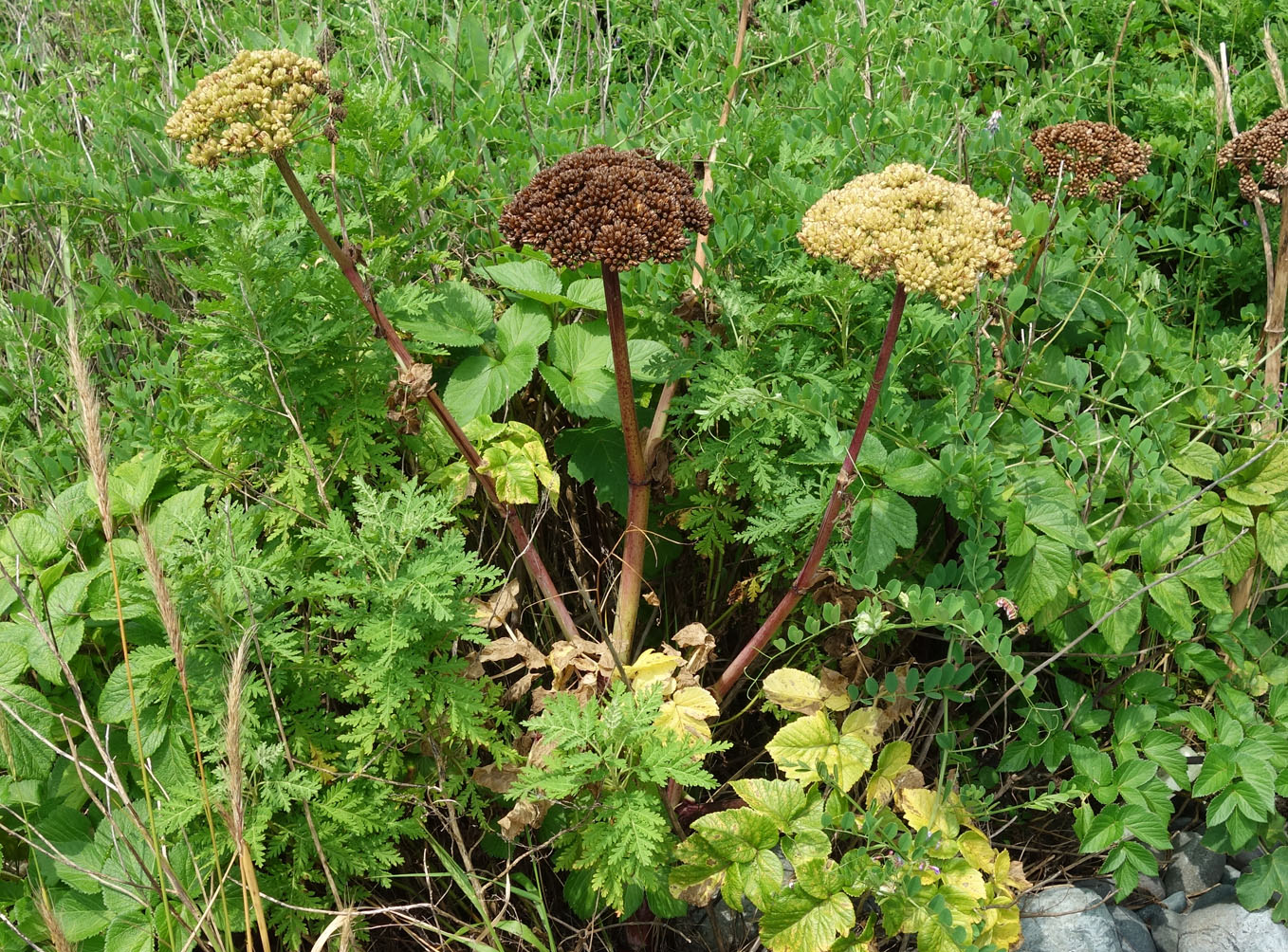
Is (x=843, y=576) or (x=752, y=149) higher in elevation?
(x=752, y=149)

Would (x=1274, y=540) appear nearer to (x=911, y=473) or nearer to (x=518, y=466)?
(x=911, y=473)

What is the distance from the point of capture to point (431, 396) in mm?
2123

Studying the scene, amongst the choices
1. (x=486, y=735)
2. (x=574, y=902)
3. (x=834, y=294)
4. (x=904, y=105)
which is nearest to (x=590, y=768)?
(x=486, y=735)

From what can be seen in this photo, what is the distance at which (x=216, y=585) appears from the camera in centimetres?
198

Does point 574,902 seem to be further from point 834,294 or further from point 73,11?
point 73,11

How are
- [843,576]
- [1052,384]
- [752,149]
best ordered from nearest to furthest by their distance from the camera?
[843,576], [1052,384], [752,149]

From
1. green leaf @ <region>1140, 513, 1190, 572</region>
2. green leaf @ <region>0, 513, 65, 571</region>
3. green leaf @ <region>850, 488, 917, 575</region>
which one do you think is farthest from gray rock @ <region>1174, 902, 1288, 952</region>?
green leaf @ <region>0, 513, 65, 571</region>

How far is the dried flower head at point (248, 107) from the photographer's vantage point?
1.88 meters

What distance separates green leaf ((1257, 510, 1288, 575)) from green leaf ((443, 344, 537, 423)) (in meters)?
1.64

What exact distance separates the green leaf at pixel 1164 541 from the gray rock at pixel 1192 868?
2.50 feet

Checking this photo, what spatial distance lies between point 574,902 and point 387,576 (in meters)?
0.82

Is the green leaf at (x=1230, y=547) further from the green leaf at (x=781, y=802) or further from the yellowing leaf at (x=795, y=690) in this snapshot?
the green leaf at (x=781, y=802)

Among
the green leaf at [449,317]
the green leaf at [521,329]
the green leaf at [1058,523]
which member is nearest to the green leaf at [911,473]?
the green leaf at [1058,523]

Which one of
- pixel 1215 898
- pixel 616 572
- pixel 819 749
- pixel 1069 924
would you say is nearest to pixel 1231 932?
pixel 1215 898
